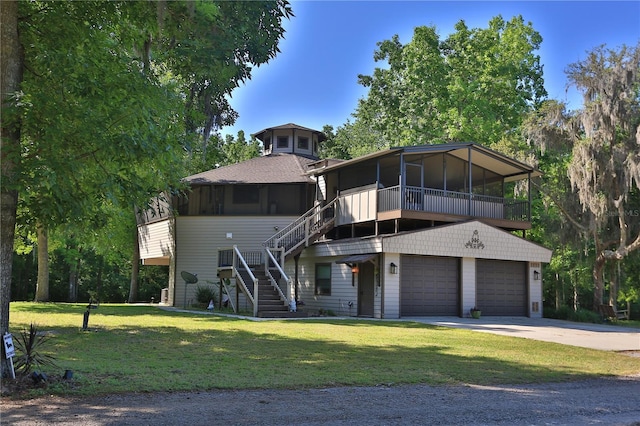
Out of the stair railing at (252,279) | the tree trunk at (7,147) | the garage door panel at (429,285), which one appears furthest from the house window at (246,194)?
the tree trunk at (7,147)

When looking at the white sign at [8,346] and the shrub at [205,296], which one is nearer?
the white sign at [8,346]

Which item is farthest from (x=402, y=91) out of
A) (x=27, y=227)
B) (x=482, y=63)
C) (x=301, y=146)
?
(x=27, y=227)

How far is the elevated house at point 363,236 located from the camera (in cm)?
1911

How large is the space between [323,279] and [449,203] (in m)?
5.54

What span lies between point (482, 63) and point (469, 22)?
3.97m

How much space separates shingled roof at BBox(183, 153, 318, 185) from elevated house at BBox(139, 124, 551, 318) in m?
0.07

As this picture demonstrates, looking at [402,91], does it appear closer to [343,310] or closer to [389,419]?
[343,310]

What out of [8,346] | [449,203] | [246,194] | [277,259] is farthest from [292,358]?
[246,194]

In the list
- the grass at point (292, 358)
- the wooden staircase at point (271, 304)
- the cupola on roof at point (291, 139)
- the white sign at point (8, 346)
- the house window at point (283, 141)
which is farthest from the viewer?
the house window at point (283, 141)

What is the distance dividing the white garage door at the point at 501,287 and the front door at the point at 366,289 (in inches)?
167

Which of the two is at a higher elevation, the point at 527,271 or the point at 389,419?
the point at 527,271

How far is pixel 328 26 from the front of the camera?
1438 cm

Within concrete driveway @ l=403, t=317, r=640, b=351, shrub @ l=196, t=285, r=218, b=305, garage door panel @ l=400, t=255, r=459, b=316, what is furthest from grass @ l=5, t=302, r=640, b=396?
shrub @ l=196, t=285, r=218, b=305

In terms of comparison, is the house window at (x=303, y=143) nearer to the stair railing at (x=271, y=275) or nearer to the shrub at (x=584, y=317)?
the stair railing at (x=271, y=275)
